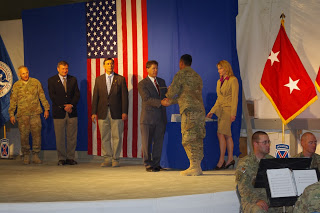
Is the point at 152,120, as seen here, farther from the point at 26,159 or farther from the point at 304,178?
the point at 304,178

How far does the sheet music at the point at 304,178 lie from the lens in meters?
3.76

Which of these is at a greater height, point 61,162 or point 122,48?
point 122,48

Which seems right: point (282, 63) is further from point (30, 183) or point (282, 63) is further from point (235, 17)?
point (30, 183)

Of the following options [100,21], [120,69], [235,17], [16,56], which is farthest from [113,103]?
[16,56]

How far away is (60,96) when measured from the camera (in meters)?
8.00

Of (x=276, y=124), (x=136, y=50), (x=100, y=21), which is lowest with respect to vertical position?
(x=276, y=124)

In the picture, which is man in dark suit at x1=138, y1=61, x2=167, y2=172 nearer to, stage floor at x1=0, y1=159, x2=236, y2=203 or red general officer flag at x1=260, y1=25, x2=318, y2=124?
stage floor at x1=0, y1=159, x2=236, y2=203

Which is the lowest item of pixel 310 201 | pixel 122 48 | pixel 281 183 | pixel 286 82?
pixel 281 183

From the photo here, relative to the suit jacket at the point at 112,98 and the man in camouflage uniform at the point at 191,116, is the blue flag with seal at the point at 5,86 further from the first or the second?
the man in camouflage uniform at the point at 191,116

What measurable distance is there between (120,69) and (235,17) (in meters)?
2.05

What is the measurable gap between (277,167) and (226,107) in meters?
3.31

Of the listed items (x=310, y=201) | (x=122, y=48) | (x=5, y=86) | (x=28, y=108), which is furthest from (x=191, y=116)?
(x=5, y=86)

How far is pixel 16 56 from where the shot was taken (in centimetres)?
938

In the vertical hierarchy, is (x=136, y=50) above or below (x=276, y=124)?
above
